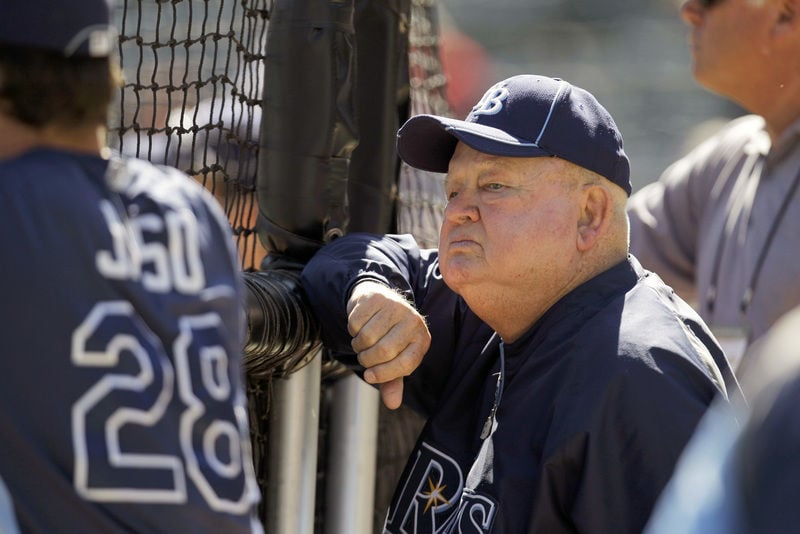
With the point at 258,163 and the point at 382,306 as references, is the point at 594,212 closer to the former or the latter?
the point at 382,306

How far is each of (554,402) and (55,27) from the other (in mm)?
990

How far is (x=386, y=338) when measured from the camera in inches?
85.0

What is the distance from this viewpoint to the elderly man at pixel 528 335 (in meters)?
1.87

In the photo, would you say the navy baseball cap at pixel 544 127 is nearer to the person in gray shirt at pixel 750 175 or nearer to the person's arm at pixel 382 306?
the person's arm at pixel 382 306

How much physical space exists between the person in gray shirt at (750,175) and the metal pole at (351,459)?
1297mm

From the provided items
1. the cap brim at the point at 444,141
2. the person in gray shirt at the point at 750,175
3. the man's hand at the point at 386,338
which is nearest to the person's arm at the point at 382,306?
the man's hand at the point at 386,338

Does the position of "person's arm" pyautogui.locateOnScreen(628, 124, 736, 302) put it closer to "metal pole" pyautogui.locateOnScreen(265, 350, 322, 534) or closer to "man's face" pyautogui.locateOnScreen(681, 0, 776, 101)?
"man's face" pyautogui.locateOnScreen(681, 0, 776, 101)

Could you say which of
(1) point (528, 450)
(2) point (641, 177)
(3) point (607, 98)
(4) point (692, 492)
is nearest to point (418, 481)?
(1) point (528, 450)

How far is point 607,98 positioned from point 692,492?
1023 cm

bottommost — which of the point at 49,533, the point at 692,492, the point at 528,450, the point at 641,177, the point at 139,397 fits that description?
the point at 641,177

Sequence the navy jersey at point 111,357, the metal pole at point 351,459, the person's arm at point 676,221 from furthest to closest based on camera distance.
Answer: the person's arm at point 676,221 < the metal pole at point 351,459 < the navy jersey at point 111,357

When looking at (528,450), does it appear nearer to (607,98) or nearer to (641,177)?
(641,177)

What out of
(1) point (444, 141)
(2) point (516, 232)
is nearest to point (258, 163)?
(1) point (444, 141)

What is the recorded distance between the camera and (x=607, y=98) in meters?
11.0
